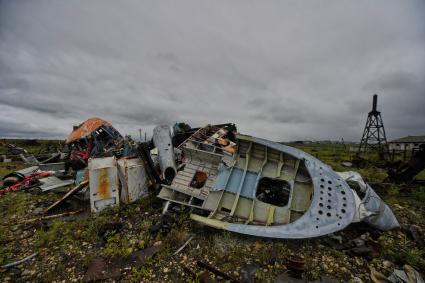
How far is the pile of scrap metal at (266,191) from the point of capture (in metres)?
4.24

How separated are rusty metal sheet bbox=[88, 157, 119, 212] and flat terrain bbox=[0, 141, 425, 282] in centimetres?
32

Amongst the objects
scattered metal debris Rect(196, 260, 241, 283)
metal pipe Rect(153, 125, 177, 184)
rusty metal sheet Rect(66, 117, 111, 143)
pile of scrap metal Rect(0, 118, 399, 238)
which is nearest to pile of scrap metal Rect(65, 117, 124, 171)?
rusty metal sheet Rect(66, 117, 111, 143)

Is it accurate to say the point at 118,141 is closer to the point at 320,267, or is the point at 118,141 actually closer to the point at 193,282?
the point at 193,282

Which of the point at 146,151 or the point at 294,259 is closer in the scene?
the point at 294,259

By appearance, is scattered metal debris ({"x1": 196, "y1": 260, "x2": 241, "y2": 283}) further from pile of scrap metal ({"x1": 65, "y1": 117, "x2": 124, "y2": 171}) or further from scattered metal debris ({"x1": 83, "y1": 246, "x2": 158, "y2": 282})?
pile of scrap metal ({"x1": 65, "y1": 117, "x2": 124, "y2": 171})

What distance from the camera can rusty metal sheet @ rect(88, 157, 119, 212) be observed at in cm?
560

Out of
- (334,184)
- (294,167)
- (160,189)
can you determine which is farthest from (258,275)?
(160,189)

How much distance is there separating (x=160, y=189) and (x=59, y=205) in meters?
3.12

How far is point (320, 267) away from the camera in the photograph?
372 centimetres

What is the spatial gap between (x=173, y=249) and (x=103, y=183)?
306cm

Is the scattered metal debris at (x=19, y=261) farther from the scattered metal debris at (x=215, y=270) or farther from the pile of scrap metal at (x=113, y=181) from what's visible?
the scattered metal debris at (x=215, y=270)

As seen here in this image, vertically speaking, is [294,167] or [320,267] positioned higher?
[294,167]

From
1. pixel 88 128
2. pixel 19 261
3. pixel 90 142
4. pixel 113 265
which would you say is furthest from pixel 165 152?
pixel 88 128

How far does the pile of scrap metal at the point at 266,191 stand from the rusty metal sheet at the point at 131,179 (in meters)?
0.85
